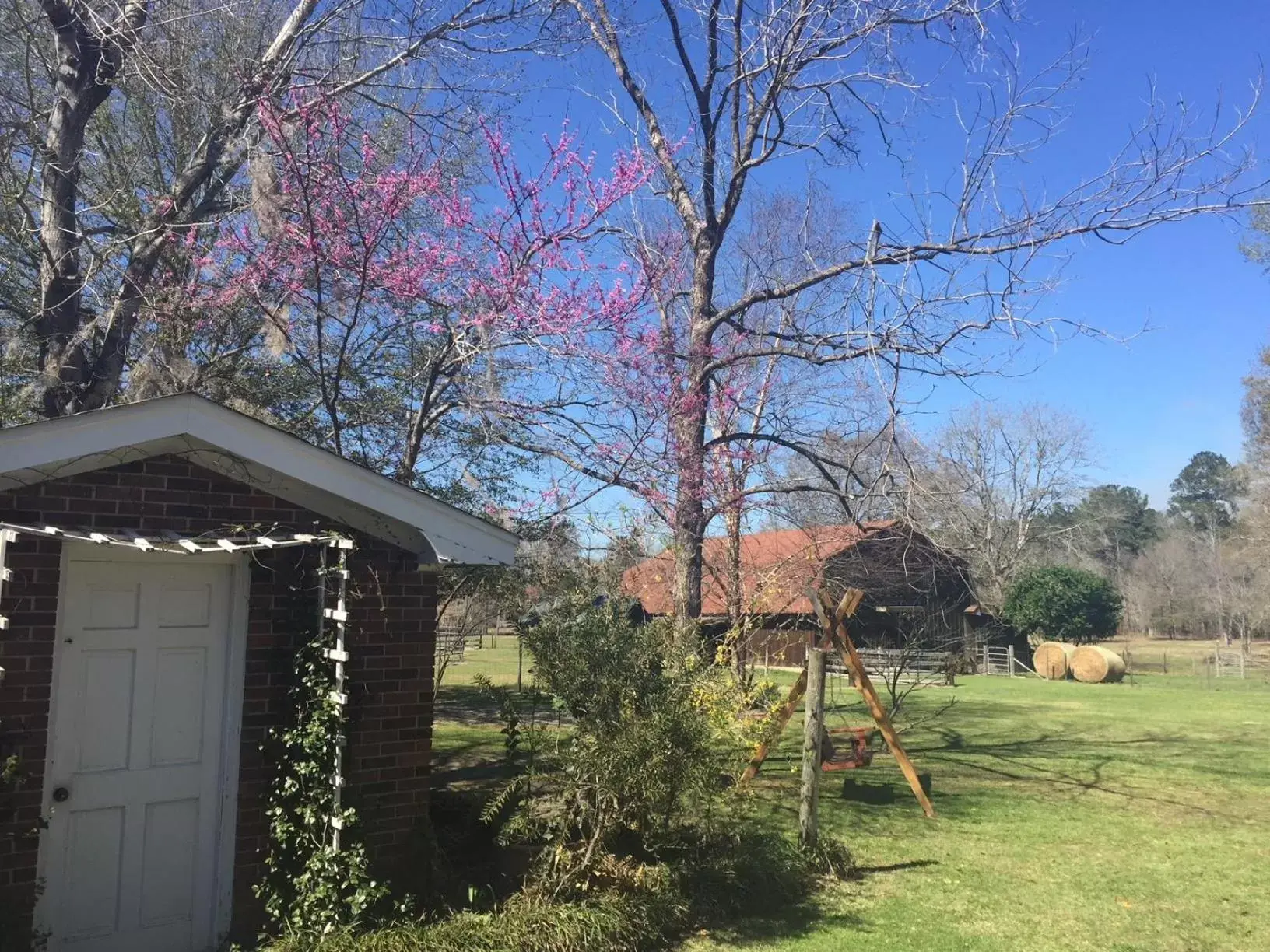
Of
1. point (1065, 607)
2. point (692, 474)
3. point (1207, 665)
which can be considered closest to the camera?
point (692, 474)

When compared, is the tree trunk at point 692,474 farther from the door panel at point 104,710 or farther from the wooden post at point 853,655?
the door panel at point 104,710

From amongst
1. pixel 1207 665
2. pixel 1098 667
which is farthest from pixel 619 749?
pixel 1207 665

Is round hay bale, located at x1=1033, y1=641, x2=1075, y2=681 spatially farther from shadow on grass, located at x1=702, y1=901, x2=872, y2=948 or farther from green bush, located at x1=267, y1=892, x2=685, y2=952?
green bush, located at x1=267, y1=892, x2=685, y2=952

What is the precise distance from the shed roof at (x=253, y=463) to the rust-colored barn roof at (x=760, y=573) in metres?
3.86

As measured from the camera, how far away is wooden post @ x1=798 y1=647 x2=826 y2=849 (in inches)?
273

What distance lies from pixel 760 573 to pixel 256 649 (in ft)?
23.7

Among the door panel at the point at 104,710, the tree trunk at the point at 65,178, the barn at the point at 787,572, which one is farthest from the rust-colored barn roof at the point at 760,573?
the tree trunk at the point at 65,178

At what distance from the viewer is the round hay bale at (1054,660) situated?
1216 inches

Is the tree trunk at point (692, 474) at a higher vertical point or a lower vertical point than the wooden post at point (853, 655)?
higher

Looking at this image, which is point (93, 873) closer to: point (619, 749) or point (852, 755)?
point (619, 749)

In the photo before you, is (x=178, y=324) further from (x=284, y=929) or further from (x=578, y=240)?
(x=284, y=929)

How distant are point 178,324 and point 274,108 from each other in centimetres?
258

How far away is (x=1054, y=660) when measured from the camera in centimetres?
3144

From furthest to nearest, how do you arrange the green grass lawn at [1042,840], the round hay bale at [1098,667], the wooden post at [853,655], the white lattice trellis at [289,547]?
the round hay bale at [1098,667] → the wooden post at [853,655] → the green grass lawn at [1042,840] → the white lattice trellis at [289,547]
